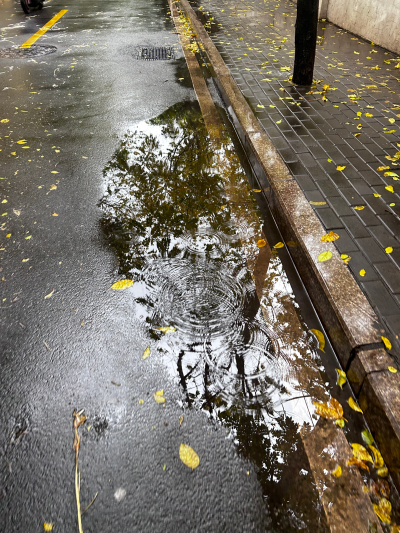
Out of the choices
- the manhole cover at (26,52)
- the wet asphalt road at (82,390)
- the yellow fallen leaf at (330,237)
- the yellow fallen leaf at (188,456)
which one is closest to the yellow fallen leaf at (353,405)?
the wet asphalt road at (82,390)

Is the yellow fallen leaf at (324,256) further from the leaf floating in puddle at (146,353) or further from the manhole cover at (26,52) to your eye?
the manhole cover at (26,52)

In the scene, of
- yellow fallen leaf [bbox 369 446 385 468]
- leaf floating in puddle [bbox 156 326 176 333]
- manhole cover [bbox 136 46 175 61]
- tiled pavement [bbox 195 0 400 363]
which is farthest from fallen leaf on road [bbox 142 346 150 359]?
manhole cover [bbox 136 46 175 61]

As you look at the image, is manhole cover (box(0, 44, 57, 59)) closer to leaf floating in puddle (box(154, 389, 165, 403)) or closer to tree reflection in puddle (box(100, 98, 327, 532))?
tree reflection in puddle (box(100, 98, 327, 532))

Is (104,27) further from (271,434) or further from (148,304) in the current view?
(271,434)

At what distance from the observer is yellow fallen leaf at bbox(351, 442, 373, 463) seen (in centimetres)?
204

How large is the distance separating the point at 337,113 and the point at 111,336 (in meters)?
4.72

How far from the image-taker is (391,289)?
2771 mm

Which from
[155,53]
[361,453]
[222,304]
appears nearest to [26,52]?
[155,53]

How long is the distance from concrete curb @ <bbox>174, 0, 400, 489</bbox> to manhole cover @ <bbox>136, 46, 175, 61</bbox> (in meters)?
5.45

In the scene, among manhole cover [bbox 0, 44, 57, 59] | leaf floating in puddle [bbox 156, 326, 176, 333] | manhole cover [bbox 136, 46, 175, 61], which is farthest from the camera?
manhole cover [bbox 0, 44, 57, 59]

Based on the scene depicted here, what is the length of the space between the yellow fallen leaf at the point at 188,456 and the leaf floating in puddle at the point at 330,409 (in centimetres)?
80

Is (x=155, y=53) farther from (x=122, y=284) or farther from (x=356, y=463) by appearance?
(x=356, y=463)

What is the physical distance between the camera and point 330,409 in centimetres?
228

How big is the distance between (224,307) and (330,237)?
1168 mm
